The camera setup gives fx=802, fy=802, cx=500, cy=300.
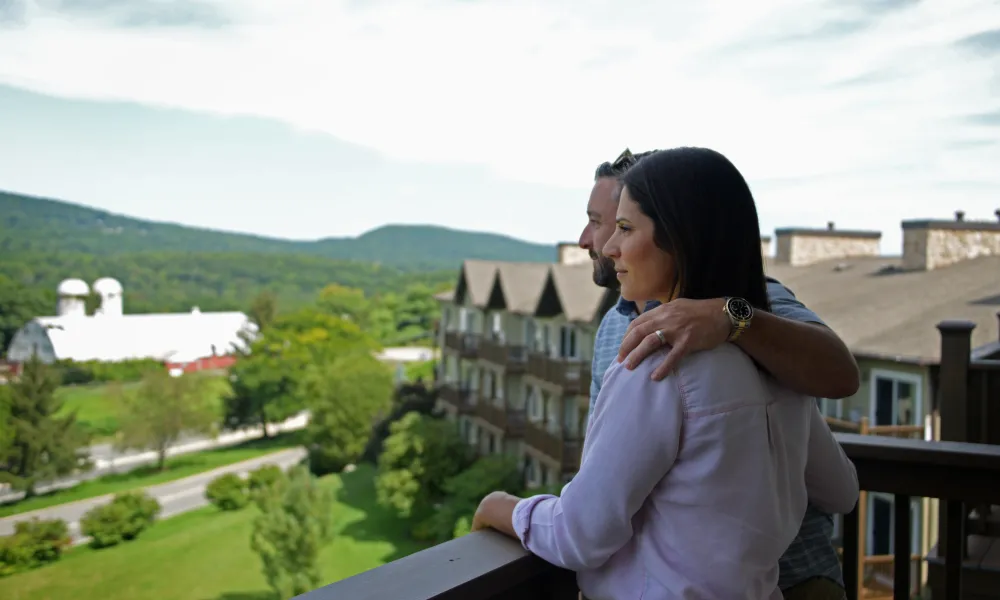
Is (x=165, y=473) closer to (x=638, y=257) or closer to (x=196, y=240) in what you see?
(x=196, y=240)

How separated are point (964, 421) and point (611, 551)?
2.15 meters

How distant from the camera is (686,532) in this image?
27.2 inches

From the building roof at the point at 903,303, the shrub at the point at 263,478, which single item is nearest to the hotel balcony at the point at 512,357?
the building roof at the point at 903,303

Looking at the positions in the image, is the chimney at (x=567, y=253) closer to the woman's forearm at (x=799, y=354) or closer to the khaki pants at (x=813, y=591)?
the khaki pants at (x=813, y=591)

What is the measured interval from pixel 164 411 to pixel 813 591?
18222mm

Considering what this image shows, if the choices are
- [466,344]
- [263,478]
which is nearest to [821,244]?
[466,344]

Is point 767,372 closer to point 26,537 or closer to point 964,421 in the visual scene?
point 964,421

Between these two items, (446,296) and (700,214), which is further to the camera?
(446,296)

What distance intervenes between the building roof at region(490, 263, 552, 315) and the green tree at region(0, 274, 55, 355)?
7556 millimetres

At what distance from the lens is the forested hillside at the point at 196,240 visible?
16906mm

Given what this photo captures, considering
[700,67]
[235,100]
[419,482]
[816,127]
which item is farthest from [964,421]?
[235,100]

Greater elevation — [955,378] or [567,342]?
[955,378]

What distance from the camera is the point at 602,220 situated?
3.92 feet

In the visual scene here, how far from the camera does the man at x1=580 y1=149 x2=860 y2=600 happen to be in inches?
27.5
